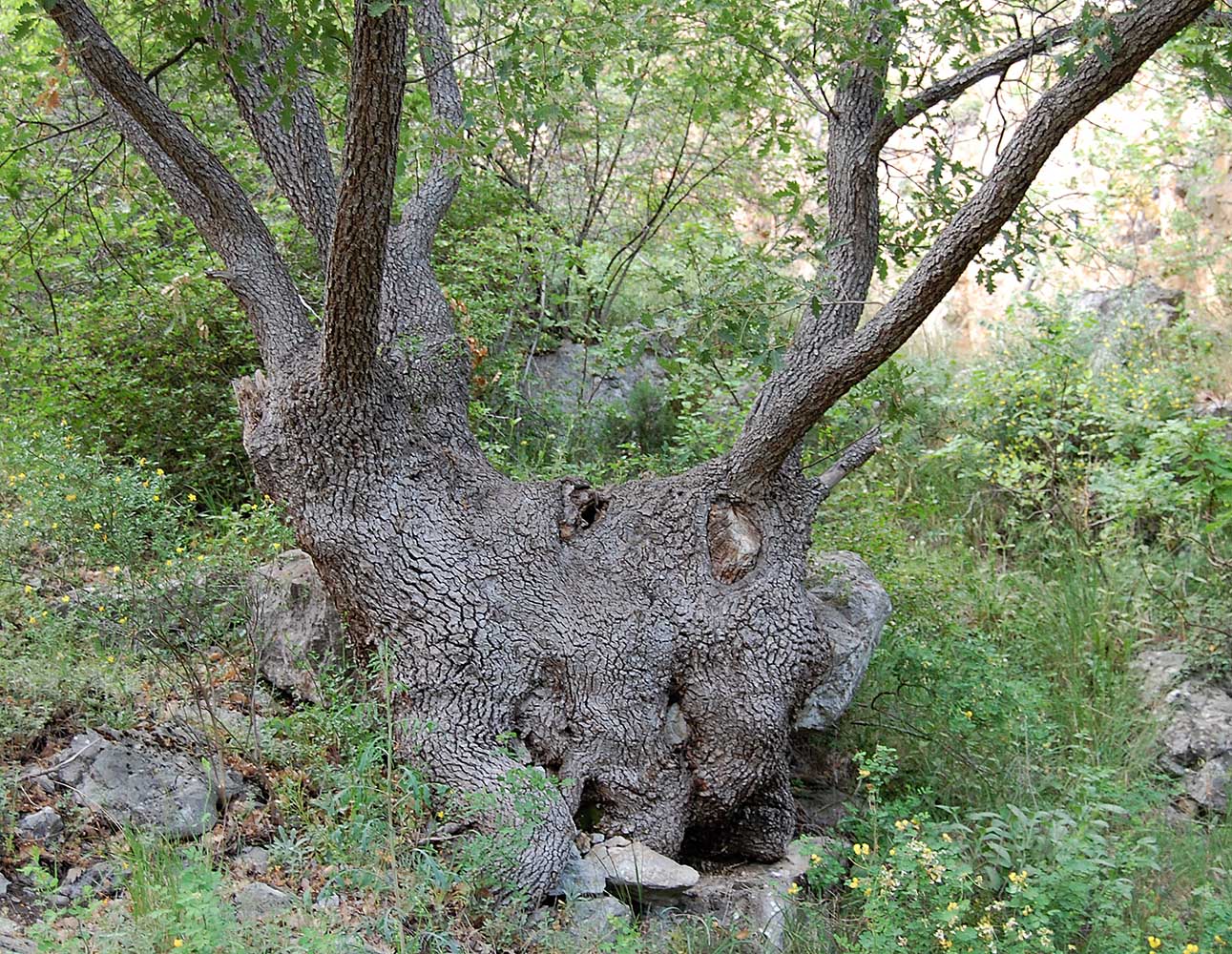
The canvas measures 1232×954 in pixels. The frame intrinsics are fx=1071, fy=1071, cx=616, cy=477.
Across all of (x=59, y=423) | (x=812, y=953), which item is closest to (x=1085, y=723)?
(x=812, y=953)

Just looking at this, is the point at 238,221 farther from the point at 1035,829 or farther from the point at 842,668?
the point at 1035,829

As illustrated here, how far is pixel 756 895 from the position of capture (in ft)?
12.7

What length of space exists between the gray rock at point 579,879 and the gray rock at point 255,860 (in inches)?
36.0

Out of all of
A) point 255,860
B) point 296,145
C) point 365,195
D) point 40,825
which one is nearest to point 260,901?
point 255,860

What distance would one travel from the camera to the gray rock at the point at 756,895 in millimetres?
3658

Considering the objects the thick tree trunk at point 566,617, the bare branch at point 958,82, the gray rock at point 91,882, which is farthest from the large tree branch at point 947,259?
the gray rock at point 91,882

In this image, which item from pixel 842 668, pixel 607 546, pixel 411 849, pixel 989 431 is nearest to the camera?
pixel 411 849

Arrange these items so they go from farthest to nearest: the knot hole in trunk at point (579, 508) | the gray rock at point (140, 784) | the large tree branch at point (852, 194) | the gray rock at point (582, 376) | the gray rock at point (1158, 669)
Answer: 1. the gray rock at point (582, 376)
2. the gray rock at point (1158, 669)
3. the large tree branch at point (852, 194)
4. the knot hole in trunk at point (579, 508)
5. the gray rock at point (140, 784)

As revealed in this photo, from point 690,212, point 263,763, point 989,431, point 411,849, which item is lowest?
point 411,849

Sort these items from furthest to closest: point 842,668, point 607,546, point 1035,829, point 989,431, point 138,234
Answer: point 989,431
point 138,234
point 842,668
point 607,546
point 1035,829

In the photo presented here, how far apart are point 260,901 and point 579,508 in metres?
1.98

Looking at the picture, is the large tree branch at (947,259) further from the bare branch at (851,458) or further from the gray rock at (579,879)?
the gray rock at (579,879)

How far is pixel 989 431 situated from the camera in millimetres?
8008

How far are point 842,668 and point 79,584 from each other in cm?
327
